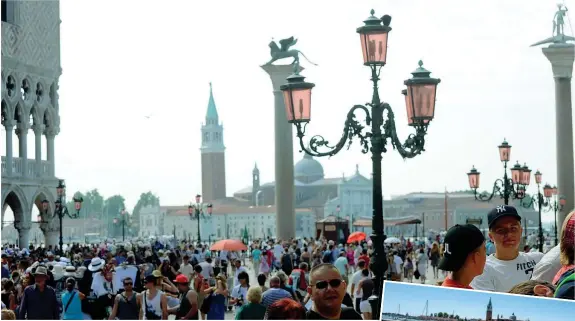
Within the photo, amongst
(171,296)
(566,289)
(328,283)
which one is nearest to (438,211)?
(171,296)

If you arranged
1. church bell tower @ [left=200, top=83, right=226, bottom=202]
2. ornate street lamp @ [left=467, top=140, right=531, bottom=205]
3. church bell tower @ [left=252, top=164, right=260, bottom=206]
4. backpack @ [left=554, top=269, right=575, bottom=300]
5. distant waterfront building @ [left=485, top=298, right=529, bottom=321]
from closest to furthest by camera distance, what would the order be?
1. distant waterfront building @ [left=485, top=298, right=529, bottom=321]
2. backpack @ [left=554, top=269, right=575, bottom=300]
3. ornate street lamp @ [left=467, top=140, right=531, bottom=205]
4. church bell tower @ [left=200, top=83, right=226, bottom=202]
5. church bell tower @ [left=252, top=164, right=260, bottom=206]

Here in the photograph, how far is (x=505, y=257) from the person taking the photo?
3555 millimetres

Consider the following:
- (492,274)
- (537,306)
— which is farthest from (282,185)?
(537,306)

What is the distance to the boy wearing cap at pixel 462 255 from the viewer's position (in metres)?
2.74

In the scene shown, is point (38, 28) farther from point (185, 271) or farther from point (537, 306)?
point (537, 306)

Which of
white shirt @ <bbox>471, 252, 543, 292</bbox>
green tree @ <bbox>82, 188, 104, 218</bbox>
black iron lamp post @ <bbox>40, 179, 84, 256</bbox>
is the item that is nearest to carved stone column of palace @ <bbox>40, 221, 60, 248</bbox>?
black iron lamp post @ <bbox>40, 179, 84, 256</bbox>

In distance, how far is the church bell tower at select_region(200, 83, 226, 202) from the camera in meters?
112

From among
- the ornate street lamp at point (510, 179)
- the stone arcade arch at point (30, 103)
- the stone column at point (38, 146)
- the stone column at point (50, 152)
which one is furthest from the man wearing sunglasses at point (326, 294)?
the stone column at point (50, 152)

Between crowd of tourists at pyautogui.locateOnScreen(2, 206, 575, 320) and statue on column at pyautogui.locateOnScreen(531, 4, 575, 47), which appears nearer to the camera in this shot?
crowd of tourists at pyautogui.locateOnScreen(2, 206, 575, 320)

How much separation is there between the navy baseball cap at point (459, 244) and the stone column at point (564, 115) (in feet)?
76.6

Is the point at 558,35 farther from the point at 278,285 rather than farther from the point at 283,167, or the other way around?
the point at 278,285

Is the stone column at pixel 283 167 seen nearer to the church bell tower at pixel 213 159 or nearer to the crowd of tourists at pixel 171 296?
the crowd of tourists at pixel 171 296

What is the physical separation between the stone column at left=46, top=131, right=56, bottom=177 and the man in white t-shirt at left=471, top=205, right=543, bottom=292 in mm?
24192

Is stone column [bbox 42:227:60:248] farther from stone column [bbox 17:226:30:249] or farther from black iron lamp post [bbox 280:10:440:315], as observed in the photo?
black iron lamp post [bbox 280:10:440:315]
